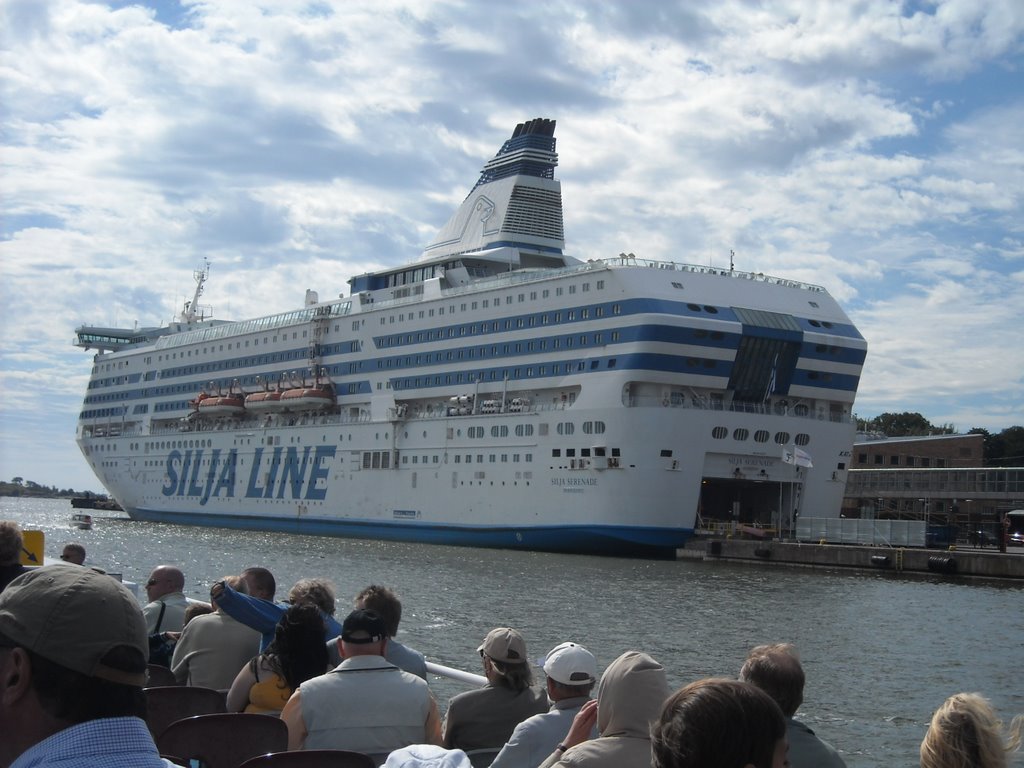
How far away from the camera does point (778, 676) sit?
3998mm

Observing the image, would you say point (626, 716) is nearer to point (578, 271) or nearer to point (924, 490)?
point (578, 271)

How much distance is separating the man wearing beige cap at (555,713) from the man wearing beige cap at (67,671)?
235 cm

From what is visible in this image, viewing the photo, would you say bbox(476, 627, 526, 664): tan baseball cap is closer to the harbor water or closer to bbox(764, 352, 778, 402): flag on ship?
the harbor water

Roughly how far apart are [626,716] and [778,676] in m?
0.82

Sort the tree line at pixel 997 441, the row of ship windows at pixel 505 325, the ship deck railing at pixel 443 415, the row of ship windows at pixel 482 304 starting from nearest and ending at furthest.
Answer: the ship deck railing at pixel 443 415 → the row of ship windows at pixel 505 325 → the row of ship windows at pixel 482 304 → the tree line at pixel 997 441

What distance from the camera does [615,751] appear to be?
3357 mm

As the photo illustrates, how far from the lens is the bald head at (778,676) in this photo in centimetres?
400

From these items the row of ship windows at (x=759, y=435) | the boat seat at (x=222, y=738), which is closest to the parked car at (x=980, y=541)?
the row of ship windows at (x=759, y=435)

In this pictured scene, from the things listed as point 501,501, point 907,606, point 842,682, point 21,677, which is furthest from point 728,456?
point 21,677

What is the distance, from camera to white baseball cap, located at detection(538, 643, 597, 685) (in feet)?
14.9

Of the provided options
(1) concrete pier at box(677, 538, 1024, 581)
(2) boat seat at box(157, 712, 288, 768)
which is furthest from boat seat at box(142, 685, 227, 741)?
(1) concrete pier at box(677, 538, 1024, 581)

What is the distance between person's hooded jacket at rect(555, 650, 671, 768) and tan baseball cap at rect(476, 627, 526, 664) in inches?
69.5

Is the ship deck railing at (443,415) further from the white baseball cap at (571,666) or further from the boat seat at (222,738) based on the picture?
the boat seat at (222,738)

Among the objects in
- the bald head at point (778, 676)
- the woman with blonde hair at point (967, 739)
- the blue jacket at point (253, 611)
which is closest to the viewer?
the woman with blonde hair at point (967, 739)
